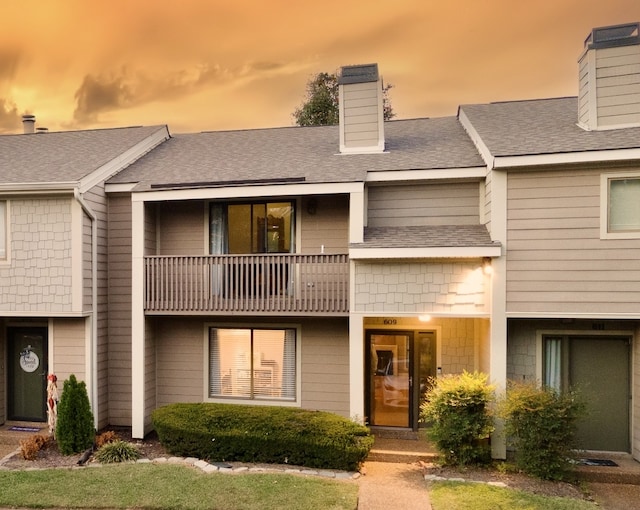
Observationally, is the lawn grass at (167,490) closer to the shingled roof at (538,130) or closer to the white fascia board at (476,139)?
the white fascia board at (476,139)

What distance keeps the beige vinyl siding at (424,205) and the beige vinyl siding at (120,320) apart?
5.16 meters

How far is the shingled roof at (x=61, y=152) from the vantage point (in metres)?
8.65

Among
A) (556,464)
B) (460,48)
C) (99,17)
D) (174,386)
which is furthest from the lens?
(460,48)

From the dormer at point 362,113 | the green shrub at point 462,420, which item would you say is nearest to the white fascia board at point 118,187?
the dormer at point 362,113

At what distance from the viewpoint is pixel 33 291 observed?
27.3 feet

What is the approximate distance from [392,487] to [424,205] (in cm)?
499

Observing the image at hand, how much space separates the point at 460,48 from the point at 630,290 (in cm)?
972

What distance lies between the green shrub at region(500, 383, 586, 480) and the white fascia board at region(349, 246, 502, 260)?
226 cm

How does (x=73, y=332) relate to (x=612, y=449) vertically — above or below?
above

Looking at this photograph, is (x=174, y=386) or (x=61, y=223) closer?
(x=61, y=223)

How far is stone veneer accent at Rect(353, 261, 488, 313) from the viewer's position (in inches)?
289

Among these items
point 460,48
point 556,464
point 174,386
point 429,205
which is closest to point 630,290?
point 556,464

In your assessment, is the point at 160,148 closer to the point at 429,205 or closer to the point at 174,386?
the point at 174,386

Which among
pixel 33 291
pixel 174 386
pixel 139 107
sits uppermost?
pixel 139 107
